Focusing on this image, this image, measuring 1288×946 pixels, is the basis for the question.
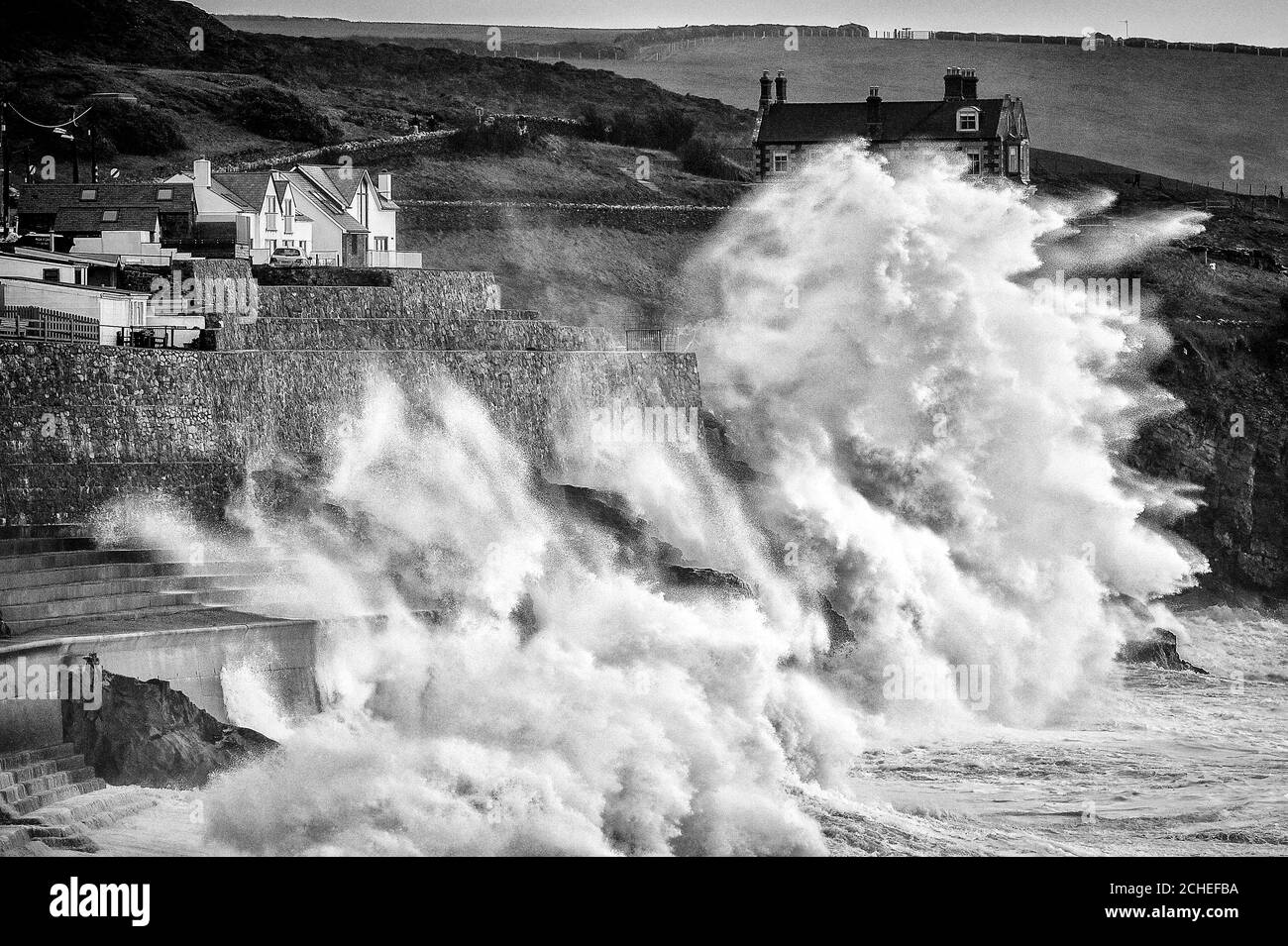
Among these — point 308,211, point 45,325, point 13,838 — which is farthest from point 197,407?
point 308,211

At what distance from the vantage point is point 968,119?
5797cm

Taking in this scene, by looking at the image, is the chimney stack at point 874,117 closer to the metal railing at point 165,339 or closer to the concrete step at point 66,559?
the metal railing at point 165,339

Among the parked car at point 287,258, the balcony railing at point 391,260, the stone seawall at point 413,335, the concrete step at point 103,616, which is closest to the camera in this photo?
the concrete step at point 103,616

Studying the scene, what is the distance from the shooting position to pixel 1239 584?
1694 inches

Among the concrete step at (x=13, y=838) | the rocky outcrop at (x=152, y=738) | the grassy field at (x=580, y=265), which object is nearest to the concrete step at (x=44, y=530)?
the rocky outcrop at (x=152, y=738)

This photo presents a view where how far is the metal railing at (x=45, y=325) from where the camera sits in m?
27.0

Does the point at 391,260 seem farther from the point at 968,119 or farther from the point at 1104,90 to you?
the point at 1104,90

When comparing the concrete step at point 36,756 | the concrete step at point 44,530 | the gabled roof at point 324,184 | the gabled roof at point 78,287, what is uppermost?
the gabled roof at point 324,184

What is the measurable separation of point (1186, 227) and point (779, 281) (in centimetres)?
2529

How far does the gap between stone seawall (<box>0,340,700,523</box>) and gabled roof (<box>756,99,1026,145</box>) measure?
25.8m

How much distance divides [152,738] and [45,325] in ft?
26.1

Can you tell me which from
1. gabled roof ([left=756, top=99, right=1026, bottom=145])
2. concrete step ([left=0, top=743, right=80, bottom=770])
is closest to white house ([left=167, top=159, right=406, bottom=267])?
gabled roof ([left=756, top=99, right=1026, bottom=145])

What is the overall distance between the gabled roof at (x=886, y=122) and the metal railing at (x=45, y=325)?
106 feet
